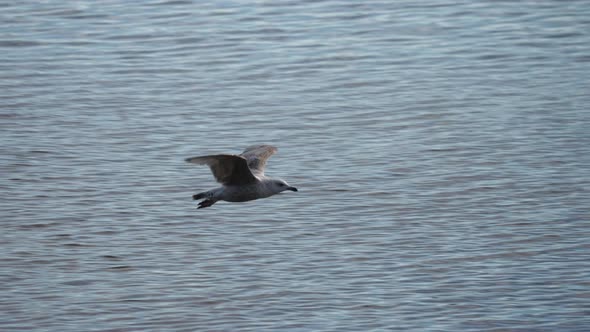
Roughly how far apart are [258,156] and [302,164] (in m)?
2.30

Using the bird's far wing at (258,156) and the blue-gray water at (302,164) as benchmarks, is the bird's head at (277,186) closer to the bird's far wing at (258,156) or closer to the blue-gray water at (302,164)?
the bird's far wing at (258,156)

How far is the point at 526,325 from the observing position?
Result: 10.3m

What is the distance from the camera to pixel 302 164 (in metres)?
13.8

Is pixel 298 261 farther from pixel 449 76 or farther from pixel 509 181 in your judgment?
pixel 449 76

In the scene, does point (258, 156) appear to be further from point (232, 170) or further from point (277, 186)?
point (232, 170)

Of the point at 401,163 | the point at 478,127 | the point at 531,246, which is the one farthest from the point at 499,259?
the point at 478,127

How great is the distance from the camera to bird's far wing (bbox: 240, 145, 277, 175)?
1135 centimetres

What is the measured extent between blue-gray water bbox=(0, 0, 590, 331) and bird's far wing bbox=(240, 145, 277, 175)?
85 cm

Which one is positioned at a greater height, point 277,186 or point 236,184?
point 236,184

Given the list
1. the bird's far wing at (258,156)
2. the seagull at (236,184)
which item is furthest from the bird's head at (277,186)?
the bird's far wing at (258,156)

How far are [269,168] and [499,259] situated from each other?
10.6 feet

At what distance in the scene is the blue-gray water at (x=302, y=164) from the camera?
10.8 m

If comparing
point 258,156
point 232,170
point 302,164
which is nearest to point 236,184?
point 232,170

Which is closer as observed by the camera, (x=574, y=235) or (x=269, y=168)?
(x=574, y=235)
